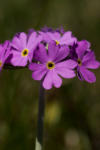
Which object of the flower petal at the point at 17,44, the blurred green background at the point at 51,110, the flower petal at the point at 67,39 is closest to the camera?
the flower petal at the point at 17,44

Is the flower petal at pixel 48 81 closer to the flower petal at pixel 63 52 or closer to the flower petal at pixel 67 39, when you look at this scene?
the flower petal at pixel 63 52

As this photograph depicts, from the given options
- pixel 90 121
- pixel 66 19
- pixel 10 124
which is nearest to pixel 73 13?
pixel 66 19

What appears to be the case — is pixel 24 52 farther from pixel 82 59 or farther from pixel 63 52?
pixel 82 59

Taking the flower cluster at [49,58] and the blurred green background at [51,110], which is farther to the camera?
the blurred green background at [51,110]

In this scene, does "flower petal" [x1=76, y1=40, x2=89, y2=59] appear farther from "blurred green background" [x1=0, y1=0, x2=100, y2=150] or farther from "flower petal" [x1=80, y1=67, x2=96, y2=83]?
"blurred green background" [x1=0, y1=0, x2=100, y2=150]

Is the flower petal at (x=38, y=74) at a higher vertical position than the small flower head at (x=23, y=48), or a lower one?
lower

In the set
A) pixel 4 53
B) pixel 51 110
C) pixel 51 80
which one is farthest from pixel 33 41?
pixel 51 110

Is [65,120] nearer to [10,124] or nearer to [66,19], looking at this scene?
[10,124]

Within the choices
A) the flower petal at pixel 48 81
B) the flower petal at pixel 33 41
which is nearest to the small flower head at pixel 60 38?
the flower petal at pixel 33 41
